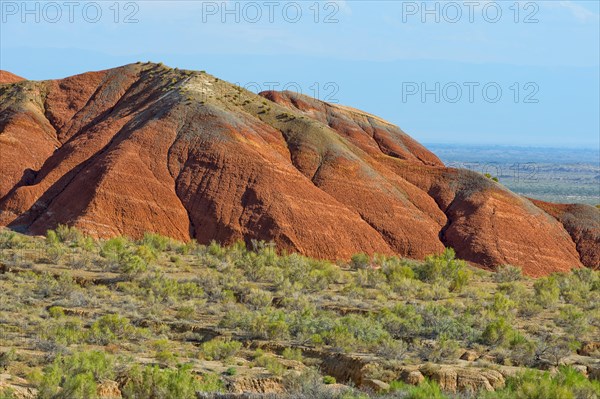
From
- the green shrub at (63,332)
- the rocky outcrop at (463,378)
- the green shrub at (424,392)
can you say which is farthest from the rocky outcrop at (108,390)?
the rocky outcrop at (463,378)

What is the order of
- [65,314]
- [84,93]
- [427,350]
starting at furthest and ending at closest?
[84,93] < [65,314] < [427,350]

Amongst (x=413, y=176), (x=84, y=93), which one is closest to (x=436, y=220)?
(x=413, y=176)

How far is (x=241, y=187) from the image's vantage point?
2346 inches

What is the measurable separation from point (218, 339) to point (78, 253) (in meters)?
19.4

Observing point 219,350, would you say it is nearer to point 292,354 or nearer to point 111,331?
point 292,354

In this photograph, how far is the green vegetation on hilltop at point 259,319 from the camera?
25156 millimetres

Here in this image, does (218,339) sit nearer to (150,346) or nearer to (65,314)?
(150,346)

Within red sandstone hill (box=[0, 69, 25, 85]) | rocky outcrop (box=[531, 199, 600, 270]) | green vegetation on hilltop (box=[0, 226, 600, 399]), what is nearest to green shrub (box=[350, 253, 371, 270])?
green vegetation on hilltop (box=[0, 226, 600, 399])

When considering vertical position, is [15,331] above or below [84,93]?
below

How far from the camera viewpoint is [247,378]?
2698 cm

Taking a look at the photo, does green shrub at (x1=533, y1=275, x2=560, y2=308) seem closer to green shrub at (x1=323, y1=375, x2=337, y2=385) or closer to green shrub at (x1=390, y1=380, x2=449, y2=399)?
green shrub at (x1=323, y1=375, x2=337, y2=385)

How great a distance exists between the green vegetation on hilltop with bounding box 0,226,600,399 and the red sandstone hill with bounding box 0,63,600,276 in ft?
9.77

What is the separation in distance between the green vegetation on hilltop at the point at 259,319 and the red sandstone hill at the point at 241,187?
9.77 ft

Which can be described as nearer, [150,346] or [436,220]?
[150,346]
